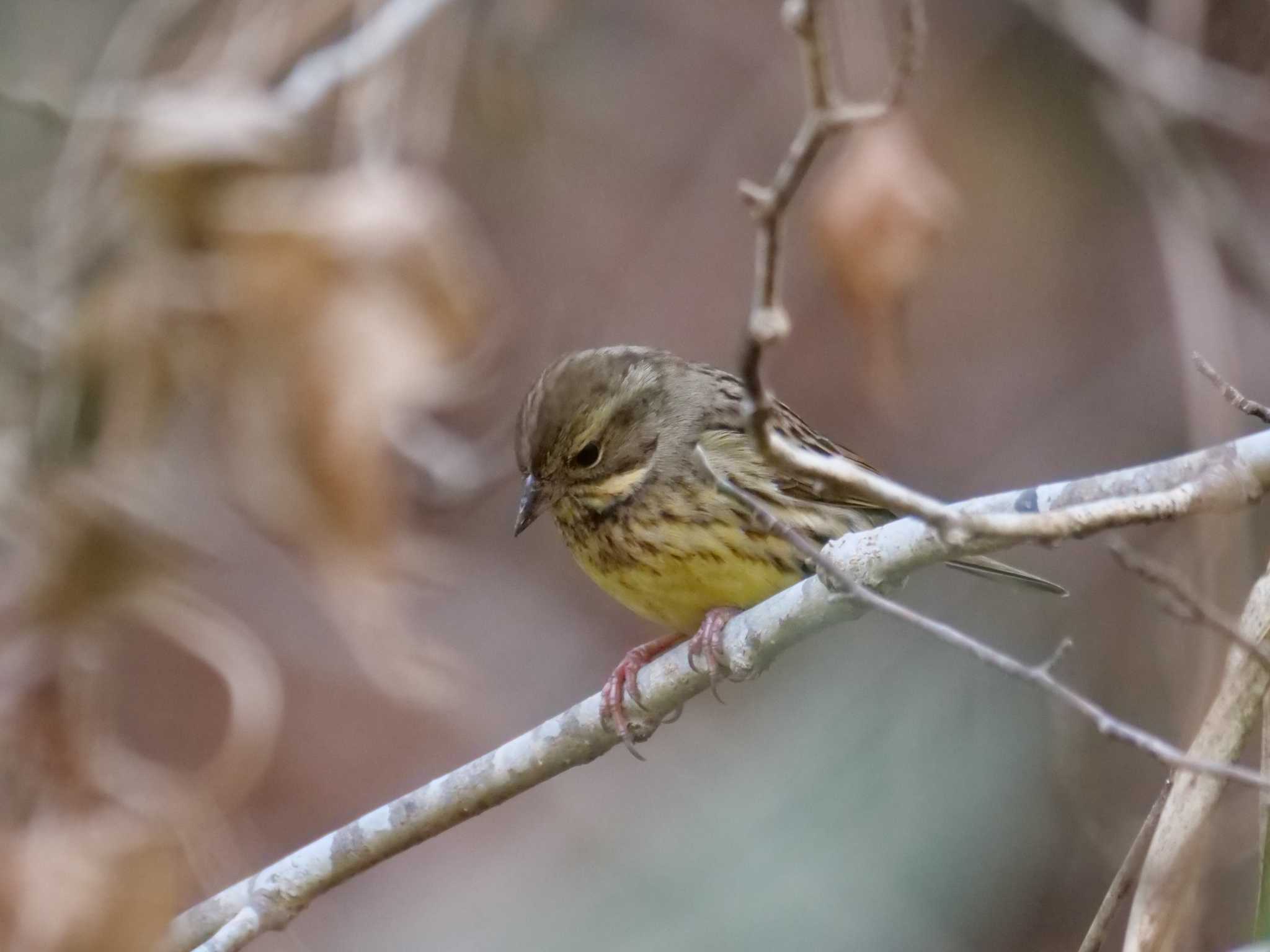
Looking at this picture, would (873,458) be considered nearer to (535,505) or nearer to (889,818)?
(889,818)

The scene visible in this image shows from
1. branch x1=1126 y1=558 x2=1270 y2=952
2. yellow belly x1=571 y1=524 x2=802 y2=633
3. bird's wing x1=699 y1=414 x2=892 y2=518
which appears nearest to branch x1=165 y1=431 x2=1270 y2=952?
yellow belly x1=571 y1=524 x2=802 y2=633

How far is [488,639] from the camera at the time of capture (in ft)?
30.9

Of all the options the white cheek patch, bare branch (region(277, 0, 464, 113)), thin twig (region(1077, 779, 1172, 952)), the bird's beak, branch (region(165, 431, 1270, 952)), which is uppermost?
bare branch (region(277, 0, 464, 113))

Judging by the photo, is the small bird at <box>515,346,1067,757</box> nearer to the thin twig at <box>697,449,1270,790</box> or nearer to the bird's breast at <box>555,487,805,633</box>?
the bird's breast at <box>555,487,805,633</box>

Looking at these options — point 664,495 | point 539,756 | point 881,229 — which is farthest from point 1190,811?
point 881,229

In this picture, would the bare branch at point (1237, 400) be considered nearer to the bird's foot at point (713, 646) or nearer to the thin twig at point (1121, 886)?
the thin twig at point (1121, 886)

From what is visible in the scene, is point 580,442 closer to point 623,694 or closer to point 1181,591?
point 623,694

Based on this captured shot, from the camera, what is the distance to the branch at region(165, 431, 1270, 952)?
321 centimetres

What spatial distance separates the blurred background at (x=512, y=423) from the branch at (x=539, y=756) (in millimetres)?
585

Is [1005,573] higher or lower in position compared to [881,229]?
lower

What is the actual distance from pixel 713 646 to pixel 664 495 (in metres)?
0.73

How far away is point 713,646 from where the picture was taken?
12.6 feet

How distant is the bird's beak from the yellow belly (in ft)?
1.19

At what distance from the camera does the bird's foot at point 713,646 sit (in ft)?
12.3
